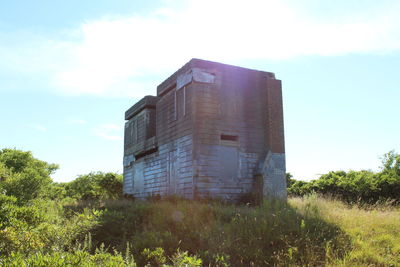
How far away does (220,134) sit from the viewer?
17469 millimetres

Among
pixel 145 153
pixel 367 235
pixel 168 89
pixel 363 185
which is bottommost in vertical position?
pixel 367 235

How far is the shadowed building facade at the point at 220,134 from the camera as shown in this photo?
16.9 meters

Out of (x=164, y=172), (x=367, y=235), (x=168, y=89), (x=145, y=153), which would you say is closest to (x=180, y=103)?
(x=168, y=89)

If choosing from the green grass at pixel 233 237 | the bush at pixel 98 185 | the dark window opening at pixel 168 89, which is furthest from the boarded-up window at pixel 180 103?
the bush at pixel 98 185

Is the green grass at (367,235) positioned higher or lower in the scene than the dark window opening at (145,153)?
lower

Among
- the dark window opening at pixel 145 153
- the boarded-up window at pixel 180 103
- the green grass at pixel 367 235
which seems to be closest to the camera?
the green grass at pixel 367 235

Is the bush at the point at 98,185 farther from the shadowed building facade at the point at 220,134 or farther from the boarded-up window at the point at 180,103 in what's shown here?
the boarded-up window at the point at 180,103

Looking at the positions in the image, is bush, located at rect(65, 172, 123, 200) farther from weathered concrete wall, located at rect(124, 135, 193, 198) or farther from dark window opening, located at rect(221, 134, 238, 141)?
dark window opening, located at rect(221, 134, 238, 141)

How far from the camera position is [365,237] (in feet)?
32.0

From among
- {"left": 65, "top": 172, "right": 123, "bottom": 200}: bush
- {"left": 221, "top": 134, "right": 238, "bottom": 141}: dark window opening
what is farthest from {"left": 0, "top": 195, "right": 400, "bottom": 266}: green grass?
{"left": 65, "top": 172, "right": 123, "bottom": 200}: bush

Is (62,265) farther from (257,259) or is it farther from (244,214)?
(244,214)

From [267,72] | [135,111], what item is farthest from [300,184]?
[135,111]

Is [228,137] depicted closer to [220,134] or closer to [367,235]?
[220,134]

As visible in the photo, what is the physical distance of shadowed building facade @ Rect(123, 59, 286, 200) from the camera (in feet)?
55.4
